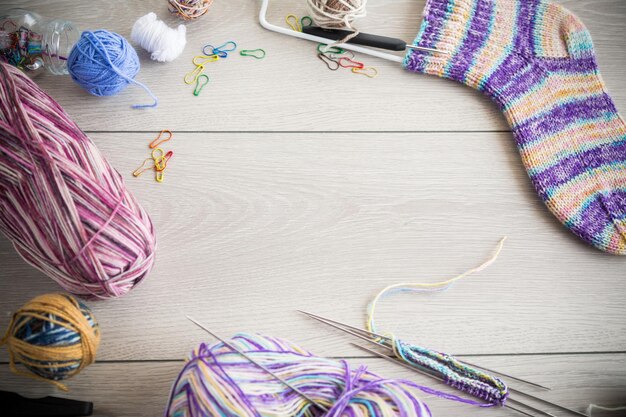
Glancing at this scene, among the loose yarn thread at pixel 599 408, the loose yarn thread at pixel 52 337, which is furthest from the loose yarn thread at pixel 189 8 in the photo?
the loose yarn thread at pixel 599 408

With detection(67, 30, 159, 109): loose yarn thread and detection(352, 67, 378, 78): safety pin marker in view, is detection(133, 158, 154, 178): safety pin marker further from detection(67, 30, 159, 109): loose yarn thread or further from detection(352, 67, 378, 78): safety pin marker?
detection(352, 67, 378, 78): safety pin marker

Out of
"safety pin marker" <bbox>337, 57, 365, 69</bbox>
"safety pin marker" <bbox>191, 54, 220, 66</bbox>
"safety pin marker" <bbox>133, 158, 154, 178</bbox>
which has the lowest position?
"safety pin marker" <bbox>133, 158, 154, 178</bbox>

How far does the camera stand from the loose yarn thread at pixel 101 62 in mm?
822

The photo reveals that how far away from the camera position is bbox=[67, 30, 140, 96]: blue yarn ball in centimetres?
82

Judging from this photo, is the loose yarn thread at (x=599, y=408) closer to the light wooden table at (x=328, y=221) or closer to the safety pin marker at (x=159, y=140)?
the light wooden table at (x=328, y=221)

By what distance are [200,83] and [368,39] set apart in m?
0.31

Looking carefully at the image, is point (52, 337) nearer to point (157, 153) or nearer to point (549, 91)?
point (157, 153)

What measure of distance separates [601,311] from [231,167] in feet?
2.15

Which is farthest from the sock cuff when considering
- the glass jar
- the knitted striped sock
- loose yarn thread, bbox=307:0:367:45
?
the glass jar

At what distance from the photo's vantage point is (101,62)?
0.83 m

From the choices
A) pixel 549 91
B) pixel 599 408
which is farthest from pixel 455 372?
pixel 549 91

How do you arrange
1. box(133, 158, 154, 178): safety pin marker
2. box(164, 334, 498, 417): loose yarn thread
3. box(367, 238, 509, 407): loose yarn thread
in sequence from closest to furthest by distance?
box(164, 334, 498, 417): loose yarn thread, box(367, 238, 509, 407): loose yarn thread, box(133, 158, 154, 178): safety pin marker

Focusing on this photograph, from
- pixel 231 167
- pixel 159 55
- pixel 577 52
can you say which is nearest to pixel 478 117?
pixel 577 52

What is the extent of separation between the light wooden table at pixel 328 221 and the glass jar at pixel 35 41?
0.12 feet
